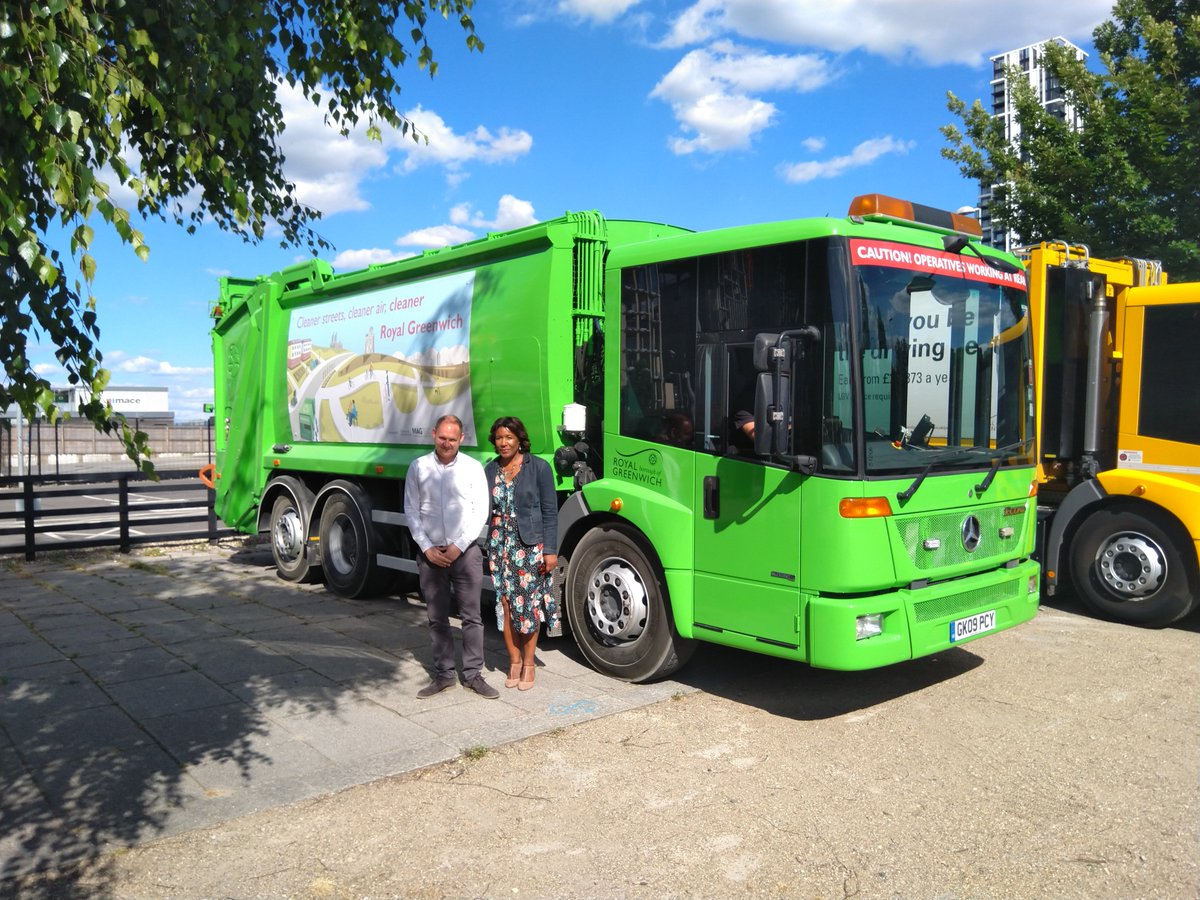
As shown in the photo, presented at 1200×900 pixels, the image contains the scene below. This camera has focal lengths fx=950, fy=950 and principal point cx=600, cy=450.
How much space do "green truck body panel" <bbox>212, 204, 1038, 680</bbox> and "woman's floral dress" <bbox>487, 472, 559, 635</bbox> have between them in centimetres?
49

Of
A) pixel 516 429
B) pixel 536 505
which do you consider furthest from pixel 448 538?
pixel 516 429

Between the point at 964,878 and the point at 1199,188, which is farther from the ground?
the point at 1199,188

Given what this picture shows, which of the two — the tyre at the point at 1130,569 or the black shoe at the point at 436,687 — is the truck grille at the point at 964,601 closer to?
the tyre at the point at 1130,569

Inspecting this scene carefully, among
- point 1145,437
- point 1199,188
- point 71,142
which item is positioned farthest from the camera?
point 1199,188

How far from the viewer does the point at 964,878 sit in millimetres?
3709

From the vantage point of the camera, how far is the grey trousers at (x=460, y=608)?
19.9 feet

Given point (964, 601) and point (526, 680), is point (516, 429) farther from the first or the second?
point (964, 601)

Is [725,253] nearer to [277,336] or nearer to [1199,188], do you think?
[277,336]

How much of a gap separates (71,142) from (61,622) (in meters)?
6.75

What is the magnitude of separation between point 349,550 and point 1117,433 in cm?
709

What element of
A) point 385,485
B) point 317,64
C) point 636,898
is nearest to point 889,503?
point 636,898

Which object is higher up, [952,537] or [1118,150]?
[1118,150]

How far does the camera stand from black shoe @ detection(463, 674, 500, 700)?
5982 mm

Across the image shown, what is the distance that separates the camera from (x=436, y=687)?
6062 millimetres
